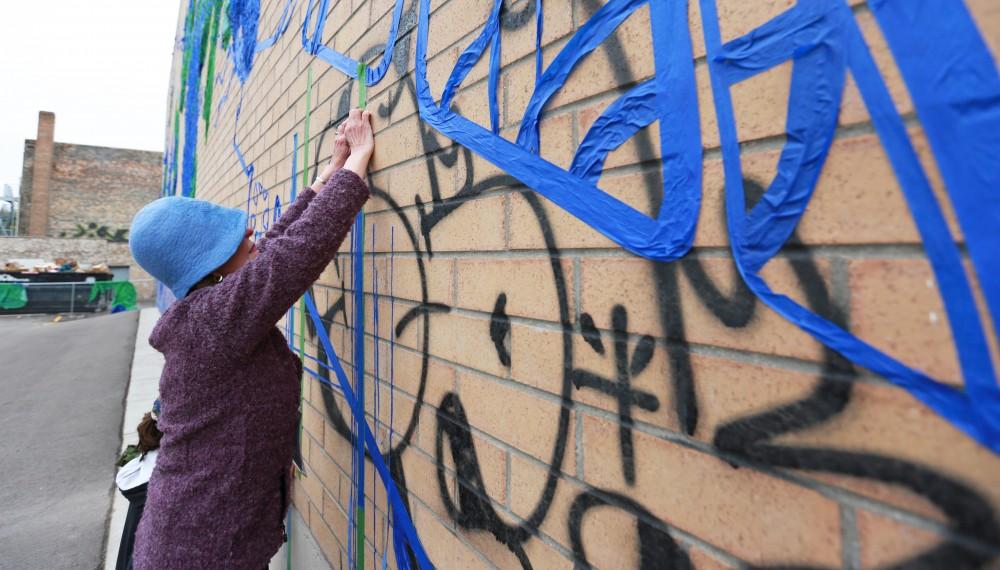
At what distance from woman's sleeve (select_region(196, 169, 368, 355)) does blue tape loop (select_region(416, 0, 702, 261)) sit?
1.73 feet

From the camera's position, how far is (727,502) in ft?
2.40

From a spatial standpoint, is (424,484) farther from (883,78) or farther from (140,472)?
(140,472)

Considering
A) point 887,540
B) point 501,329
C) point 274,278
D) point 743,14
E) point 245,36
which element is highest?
point 245,36

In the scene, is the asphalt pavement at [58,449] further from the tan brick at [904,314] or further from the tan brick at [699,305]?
the tan brick at [904,314]

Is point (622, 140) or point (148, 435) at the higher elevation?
point (622, 140)

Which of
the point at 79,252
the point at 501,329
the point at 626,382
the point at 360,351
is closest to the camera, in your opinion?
the point at 626,382

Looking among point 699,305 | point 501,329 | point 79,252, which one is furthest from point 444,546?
point 79,252

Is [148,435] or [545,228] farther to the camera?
[148,435]

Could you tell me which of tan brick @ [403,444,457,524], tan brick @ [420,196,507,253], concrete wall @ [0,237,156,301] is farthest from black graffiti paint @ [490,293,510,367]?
concrete wall @ [0,237,156,301]

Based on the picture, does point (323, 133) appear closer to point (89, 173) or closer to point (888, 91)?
point (888, 91)

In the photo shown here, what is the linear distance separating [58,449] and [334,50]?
5.23 metres

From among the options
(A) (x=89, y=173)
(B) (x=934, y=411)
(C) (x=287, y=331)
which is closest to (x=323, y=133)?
(C) (x=287, y=331)

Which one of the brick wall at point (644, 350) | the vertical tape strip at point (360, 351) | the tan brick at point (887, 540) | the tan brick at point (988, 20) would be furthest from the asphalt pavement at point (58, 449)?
the tan brick at point (988, 20)

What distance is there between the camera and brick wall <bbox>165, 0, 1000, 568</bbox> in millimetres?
582
